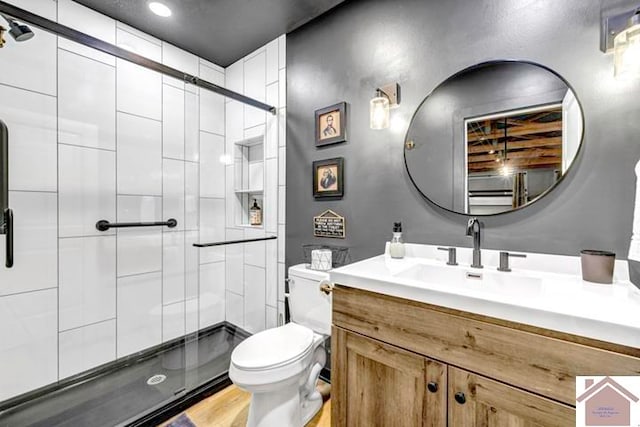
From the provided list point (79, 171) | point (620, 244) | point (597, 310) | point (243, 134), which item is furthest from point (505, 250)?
point (79, 171)

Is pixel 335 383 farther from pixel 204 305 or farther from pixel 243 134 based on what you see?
pixel 243 134

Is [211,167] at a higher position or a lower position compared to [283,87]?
lower

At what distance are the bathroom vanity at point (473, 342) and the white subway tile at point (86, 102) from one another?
1856 millimetres

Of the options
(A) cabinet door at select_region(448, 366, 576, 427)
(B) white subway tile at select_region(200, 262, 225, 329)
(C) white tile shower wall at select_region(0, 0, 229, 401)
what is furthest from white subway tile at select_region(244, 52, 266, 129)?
(A) cabinet door at select_region(448, 366, 576, 427)

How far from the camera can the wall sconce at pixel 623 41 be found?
92 cm

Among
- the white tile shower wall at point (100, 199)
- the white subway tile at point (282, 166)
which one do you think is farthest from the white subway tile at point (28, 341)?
the white subway tile at point (282, 166)

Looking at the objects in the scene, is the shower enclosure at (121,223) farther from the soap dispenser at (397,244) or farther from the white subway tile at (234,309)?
the soap dispenser at (397,244)

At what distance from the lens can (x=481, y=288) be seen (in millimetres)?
1151

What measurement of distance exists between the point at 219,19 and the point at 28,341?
2.30 meters

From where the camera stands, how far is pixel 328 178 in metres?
1.82

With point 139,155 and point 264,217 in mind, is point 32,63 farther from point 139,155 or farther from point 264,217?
point 264,217

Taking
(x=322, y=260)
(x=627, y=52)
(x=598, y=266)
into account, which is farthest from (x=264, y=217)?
(x=627, y=52)

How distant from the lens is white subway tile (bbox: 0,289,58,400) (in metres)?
1.51

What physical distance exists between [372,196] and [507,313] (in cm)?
97
